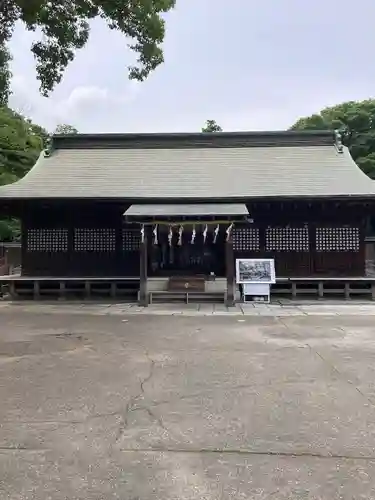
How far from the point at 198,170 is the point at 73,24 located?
303 inches

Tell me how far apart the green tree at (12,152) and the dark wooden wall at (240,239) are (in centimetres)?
672

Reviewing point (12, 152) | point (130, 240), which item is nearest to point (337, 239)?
point (130, 240)

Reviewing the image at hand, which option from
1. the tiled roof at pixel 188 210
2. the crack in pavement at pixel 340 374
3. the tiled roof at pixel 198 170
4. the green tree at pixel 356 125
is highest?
the green tree at pixel 356 125

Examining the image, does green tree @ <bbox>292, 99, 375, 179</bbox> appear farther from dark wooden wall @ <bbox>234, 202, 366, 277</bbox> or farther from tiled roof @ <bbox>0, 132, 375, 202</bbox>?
dark wooden wall @ <bbox>234, 202, 366, 277</bbox>

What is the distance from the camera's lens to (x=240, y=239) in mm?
14438

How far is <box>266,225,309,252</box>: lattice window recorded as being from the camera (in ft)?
46.8

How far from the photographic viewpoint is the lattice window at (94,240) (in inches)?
573

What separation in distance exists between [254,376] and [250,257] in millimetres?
9167

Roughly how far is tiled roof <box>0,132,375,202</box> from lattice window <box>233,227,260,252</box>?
A: 1.31m

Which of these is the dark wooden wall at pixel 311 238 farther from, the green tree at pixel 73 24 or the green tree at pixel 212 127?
the green tree at pixel 212 127

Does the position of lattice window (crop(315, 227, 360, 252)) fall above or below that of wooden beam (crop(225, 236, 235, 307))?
above

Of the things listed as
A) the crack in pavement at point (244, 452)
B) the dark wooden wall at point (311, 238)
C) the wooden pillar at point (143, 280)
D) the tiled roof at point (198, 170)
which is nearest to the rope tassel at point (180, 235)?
the wooden pillar at point (143, 280)

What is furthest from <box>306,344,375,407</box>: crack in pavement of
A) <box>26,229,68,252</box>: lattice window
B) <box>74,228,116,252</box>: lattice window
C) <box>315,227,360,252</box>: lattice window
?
<box>26,229,68,252</box>: lattice window

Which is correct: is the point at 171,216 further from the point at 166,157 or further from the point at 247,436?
the point at 247,436
